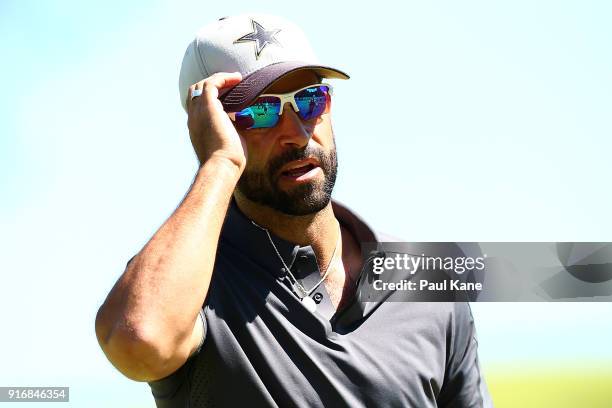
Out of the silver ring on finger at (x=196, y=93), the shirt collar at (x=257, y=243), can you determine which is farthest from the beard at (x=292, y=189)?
the silver ring on finger at (x=196, y=93)

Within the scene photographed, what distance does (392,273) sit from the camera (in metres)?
3.52

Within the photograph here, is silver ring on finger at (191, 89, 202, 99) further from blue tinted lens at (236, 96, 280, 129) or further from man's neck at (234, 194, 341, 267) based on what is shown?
man's neck at (234, 194, 341, 267)

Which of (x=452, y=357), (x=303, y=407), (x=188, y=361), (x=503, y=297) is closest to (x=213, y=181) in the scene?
(x=188, y=361)

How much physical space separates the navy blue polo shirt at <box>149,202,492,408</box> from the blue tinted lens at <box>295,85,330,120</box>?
1.59 feet

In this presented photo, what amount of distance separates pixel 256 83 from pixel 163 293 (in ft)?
3.42

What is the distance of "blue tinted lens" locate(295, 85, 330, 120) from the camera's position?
3.57 meters

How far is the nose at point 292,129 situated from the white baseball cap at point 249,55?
17cm

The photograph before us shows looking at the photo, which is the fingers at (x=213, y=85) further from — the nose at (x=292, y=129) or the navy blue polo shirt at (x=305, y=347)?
the navy blue polo shirt at (x=305, y=347)

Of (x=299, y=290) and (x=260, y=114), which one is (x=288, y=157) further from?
(x=299, y=290)

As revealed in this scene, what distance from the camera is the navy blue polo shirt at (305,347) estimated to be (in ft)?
10.0

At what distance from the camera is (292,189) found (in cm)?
344

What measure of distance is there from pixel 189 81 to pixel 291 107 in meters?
0.45

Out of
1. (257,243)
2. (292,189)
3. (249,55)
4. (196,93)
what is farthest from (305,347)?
(249,55)

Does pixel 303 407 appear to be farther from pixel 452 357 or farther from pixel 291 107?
pixel 291 107
